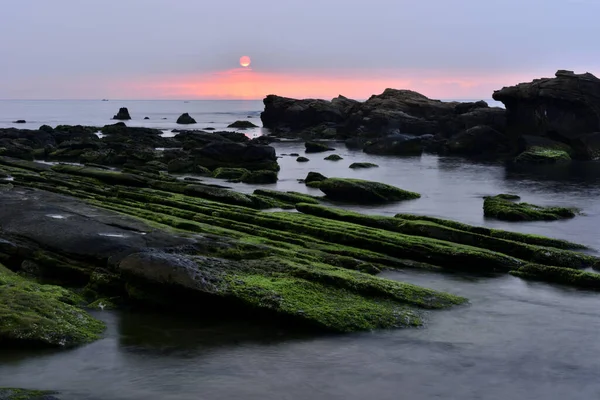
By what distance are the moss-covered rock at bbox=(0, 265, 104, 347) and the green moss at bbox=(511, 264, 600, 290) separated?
56.9 ft

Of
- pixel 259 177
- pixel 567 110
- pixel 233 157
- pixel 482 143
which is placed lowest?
pixel 259 177

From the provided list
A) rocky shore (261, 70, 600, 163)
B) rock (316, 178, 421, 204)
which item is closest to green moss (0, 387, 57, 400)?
rock (316, 178, 421, 204)

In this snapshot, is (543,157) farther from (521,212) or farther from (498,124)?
(521,212)

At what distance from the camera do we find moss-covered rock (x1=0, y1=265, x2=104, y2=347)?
51.8ft

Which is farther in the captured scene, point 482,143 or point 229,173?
point 482,143

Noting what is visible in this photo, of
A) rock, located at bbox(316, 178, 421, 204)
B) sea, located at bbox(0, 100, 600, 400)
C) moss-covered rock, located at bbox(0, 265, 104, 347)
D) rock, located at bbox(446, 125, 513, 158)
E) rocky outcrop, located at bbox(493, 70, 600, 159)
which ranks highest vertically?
rocky outcrop, located at bbox(493, 70, 600, 159)

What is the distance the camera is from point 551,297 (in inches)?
884

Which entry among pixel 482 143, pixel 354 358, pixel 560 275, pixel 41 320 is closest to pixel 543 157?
pixel 482 143

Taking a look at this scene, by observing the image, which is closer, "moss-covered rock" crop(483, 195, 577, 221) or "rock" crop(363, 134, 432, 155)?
"moss-covered rock" crop(483, 195, 577, 221)

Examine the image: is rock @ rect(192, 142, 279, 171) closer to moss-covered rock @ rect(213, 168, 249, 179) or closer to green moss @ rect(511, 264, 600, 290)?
moss-covered rock @ rect(213, 168, 249, 179)

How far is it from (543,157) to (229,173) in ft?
153

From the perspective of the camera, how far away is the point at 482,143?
9700 centimetres

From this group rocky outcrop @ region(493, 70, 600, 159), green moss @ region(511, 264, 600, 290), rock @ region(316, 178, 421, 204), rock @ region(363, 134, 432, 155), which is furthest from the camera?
rock @ region(363, 134, 432, 155)

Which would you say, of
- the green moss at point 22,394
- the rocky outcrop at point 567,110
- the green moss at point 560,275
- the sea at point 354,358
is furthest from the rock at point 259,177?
the rocky outcrop at point 567,110
